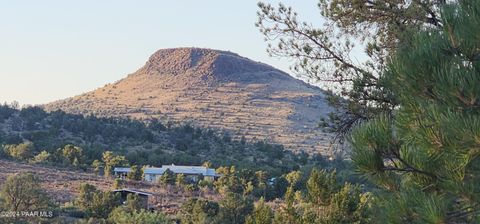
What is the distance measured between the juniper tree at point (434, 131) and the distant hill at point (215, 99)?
6527cm

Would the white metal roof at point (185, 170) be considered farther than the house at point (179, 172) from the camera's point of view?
Yes

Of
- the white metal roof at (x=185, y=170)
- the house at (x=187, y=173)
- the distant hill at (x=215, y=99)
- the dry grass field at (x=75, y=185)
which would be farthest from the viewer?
the distant hill at (x=215, y=99)

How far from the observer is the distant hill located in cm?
8506

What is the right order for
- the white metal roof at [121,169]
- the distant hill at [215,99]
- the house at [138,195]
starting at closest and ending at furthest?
the house at [138,195]
the white metal roof at [121,169]
the distant hill at [215,99]

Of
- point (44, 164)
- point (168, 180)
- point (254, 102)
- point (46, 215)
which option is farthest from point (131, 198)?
point (254, 102)

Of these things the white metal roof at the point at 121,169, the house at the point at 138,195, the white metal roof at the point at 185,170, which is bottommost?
the house at the point at 138,195

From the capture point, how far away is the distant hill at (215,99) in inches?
3349

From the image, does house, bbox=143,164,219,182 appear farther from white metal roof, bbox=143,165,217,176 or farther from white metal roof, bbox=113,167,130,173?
white metal roof, bbox=113,167,130,173

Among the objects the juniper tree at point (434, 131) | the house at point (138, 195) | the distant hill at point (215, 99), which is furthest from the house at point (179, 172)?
the juniper tree at point (434, 131)

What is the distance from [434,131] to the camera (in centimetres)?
486

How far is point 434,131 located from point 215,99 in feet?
313

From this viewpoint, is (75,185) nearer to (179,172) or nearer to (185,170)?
(179,172)

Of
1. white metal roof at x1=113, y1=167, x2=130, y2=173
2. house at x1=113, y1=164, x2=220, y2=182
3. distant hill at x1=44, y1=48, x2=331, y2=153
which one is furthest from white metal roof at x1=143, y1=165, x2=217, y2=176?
distant hill at x1=44, y1=48, x2=331, y2=153

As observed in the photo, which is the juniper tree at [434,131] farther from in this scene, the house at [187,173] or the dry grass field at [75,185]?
the house at [187,173]
